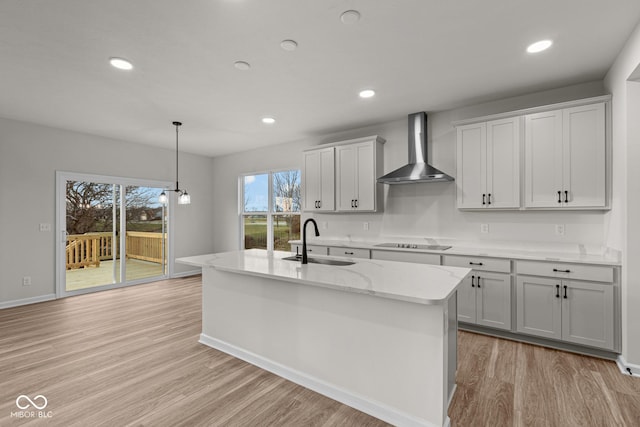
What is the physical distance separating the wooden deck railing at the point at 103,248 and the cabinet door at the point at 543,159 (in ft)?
20.3

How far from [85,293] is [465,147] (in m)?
6.13

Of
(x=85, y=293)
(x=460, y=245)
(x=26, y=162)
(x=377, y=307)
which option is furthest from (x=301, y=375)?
(x=26, y=162)

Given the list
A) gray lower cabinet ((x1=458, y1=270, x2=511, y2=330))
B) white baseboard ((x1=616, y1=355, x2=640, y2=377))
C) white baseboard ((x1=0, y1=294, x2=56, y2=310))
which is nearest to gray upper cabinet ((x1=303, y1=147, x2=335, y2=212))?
gray lower cabinet ((x1=458, y1=270, x2=511, y2=330))

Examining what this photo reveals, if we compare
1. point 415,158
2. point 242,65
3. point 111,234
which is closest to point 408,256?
point 415,158

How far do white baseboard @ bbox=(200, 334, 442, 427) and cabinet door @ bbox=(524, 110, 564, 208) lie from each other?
8.14 ft

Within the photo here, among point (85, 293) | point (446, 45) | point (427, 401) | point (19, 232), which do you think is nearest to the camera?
point (427, 401)

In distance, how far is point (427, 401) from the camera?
182 centimetres

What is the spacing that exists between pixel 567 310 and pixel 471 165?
1.72m

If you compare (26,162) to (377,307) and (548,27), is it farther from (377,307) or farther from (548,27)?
(548,27)

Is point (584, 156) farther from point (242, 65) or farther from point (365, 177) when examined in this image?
point (242, 65)

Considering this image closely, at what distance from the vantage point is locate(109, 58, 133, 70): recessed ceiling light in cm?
269

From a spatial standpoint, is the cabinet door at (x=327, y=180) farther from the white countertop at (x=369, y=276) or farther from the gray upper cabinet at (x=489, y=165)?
the white countertop at (x=369, y=276)

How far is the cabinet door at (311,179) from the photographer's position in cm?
486

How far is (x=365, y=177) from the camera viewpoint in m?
4.39
